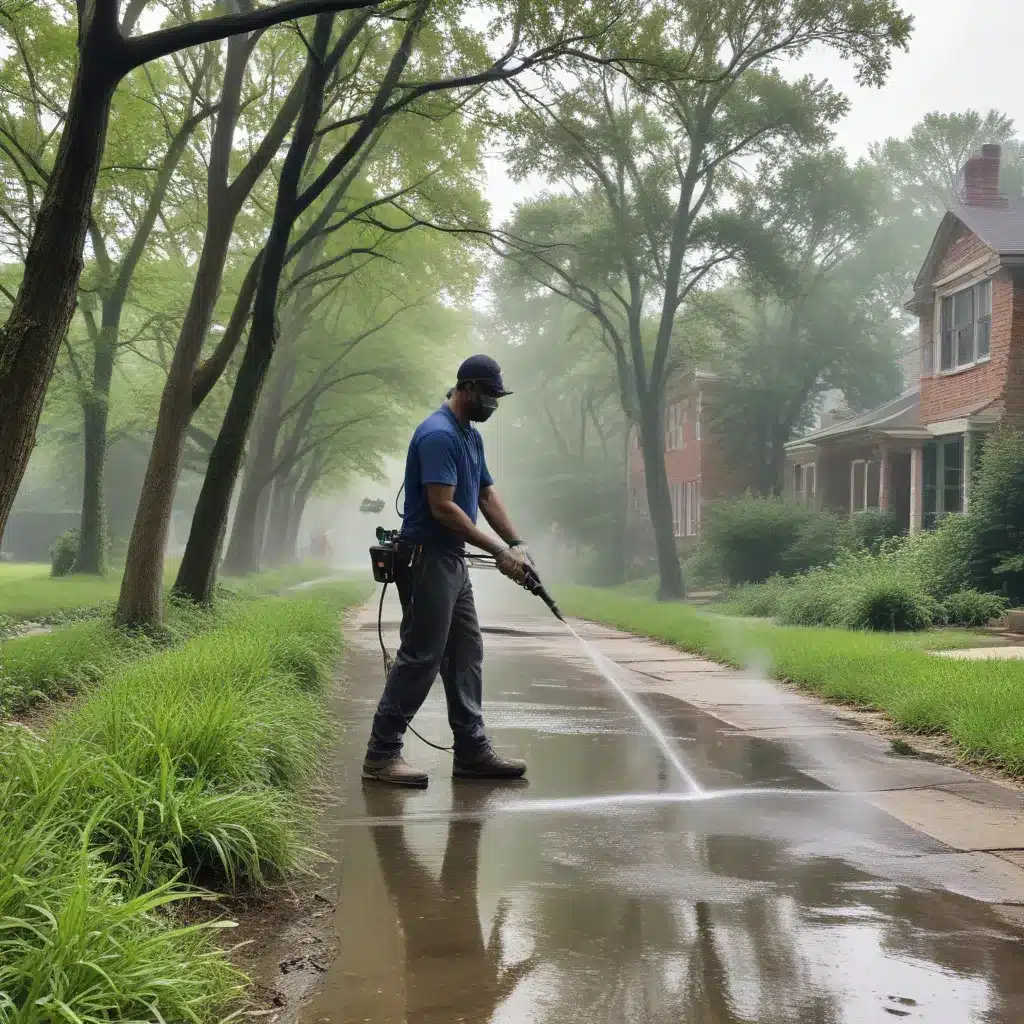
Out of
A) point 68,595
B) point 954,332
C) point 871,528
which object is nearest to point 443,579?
point 68,595

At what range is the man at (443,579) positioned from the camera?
6.80m

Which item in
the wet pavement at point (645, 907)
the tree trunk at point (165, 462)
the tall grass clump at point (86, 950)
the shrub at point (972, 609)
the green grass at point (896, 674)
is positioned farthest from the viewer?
the shrub at point (972, 609)

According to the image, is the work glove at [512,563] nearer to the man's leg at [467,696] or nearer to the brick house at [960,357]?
the man's leg at [467,696]

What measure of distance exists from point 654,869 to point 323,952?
4.83ft

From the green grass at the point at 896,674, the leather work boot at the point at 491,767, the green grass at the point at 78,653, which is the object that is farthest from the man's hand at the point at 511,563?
the green grass at the point at 896,674

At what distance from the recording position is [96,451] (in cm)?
2814

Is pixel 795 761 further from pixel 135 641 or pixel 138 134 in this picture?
pixel 138 134

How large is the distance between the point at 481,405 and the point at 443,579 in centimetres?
96

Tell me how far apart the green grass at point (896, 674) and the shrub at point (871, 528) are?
1110cm

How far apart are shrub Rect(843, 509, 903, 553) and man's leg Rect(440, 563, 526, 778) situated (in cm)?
2310

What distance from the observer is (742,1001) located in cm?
354

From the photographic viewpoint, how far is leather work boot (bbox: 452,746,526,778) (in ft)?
23.0

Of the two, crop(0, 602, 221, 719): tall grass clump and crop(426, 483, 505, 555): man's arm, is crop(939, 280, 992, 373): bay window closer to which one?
crop(0, 602, 221, 719): tall grass clump

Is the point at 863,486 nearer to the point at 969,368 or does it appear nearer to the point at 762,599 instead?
the point at 969,368
